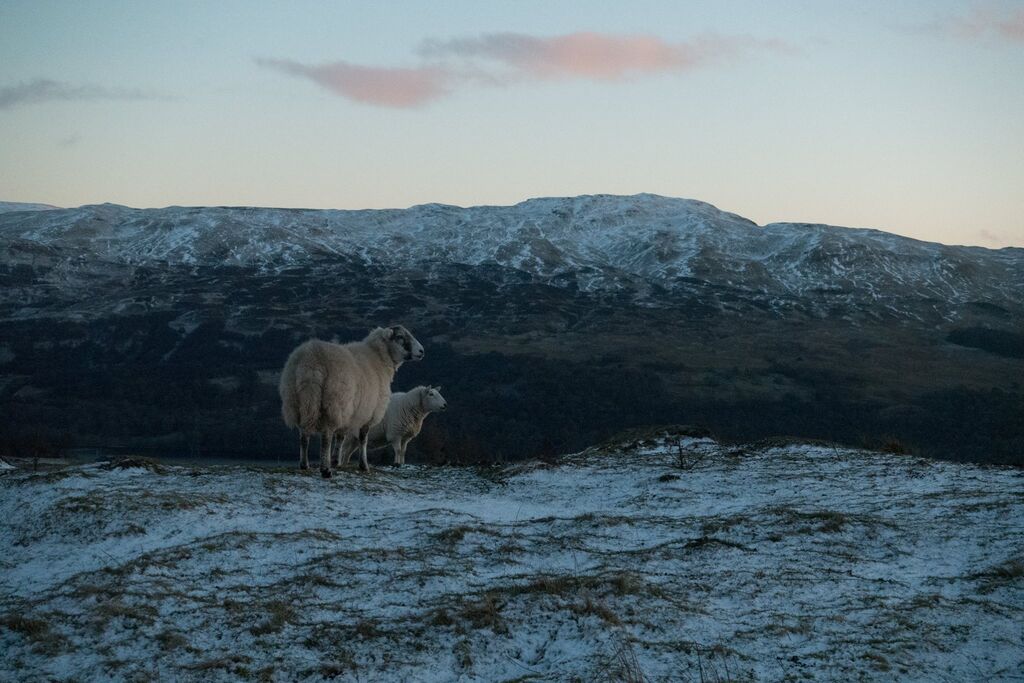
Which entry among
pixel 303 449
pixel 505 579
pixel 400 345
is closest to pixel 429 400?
pixel 400 345

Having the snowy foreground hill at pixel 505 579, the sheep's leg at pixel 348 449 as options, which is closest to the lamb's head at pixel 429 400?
the sheep's leg at pixel 348 449

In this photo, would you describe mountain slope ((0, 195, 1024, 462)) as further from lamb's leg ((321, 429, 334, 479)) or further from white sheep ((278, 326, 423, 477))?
lamb's leg ((321, 429, 334, 479))

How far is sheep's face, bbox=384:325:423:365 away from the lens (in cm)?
2267

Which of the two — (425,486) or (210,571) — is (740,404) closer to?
(425,486)

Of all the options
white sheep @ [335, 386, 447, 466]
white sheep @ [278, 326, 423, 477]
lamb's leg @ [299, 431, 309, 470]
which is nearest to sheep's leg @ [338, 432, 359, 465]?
white sheep @ [335, 386, 447, 466]

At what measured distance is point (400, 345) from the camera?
22.7 meters

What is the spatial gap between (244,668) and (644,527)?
8466 millimetres

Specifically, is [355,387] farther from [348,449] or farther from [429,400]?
[429,400]

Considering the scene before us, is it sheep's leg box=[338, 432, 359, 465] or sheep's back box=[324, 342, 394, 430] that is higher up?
sheep's back box=[324, 342, 394, 430]

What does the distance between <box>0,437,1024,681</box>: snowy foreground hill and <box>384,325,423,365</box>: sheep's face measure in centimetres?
491

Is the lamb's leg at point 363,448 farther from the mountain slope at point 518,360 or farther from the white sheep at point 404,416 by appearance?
the mountain slope at point 518,360

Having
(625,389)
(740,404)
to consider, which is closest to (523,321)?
(625,389)

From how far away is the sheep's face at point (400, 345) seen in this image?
22672mm

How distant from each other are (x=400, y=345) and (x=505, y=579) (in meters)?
12.1
